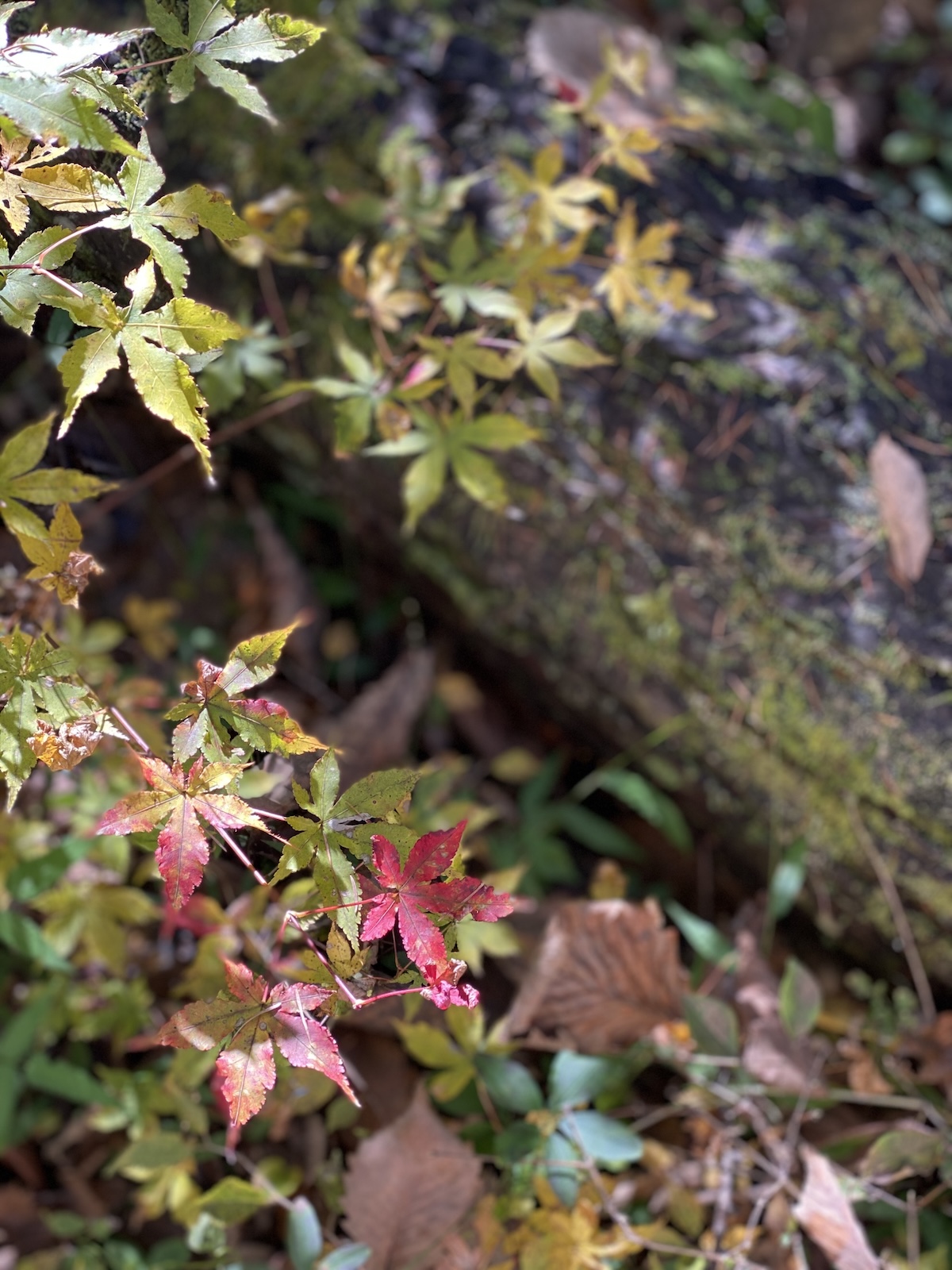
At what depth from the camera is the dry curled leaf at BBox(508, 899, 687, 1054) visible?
163 centimetres

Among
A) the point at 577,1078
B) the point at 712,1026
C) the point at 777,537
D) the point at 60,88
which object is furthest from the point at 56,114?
the point at 712,1026

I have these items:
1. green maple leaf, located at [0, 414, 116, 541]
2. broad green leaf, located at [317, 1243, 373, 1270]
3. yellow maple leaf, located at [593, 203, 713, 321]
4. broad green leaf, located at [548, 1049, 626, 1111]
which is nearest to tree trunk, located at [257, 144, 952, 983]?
yellow maple leaf, located at [593, 203, 713, 321]

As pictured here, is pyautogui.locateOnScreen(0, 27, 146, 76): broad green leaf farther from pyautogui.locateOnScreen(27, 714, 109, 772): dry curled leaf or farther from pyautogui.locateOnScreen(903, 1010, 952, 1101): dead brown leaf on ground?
pyautogui.locateOnScreen(903, 1010, 952, 1101): dead brown leaf on ground

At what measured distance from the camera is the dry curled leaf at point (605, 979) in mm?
1634

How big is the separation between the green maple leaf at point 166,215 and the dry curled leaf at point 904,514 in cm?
113

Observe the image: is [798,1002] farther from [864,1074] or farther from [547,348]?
[547,348]

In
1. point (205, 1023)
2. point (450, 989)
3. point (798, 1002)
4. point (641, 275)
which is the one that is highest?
point (641, 275)

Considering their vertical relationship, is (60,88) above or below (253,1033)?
above

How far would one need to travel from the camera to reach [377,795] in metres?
0.99

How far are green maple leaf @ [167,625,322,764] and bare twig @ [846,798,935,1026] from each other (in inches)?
44.2

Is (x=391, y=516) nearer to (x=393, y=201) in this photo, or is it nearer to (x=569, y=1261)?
(x=393, y=201)

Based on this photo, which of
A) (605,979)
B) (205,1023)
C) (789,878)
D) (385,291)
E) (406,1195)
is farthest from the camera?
(789,878)

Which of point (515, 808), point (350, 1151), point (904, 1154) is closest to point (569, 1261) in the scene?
point (350, 1151)

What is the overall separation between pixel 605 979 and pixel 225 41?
4.90ft
